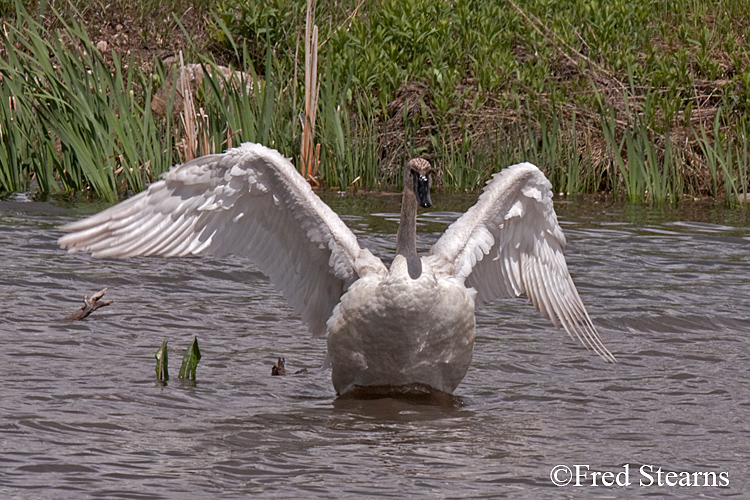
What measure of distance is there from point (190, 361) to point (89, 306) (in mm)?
1310

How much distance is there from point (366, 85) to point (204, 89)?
10.8 feet

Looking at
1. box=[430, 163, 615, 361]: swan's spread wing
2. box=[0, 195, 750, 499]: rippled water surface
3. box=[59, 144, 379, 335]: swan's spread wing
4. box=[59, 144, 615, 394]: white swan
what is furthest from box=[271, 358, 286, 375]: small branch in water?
box=[430, 163, 615, 361]: swan's spread wing

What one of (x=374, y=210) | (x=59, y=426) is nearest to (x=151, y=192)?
(x=59, y=426)

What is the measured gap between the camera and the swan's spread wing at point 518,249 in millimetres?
6234

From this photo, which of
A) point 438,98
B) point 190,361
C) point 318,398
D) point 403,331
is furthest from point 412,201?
point 438,98

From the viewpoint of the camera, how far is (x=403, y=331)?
226 inches

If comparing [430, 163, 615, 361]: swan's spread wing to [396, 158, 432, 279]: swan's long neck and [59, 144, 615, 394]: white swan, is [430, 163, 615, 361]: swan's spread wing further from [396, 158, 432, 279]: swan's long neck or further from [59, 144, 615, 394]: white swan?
[396, 158, 432, 279]: swan's long neck

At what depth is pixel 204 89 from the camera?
40.1 feet

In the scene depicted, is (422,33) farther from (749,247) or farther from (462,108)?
(749,247)

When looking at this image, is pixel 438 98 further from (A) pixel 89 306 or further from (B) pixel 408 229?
(B) pixel 408 229

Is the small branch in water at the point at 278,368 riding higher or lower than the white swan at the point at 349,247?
lower

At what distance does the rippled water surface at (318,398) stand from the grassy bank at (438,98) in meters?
1.54

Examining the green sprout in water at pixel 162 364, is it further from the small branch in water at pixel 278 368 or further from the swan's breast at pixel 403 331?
the swan's breast at pixel 403 331

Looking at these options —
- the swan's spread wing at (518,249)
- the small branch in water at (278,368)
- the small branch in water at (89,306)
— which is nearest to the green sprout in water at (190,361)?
the small branch in water at (278,368)
